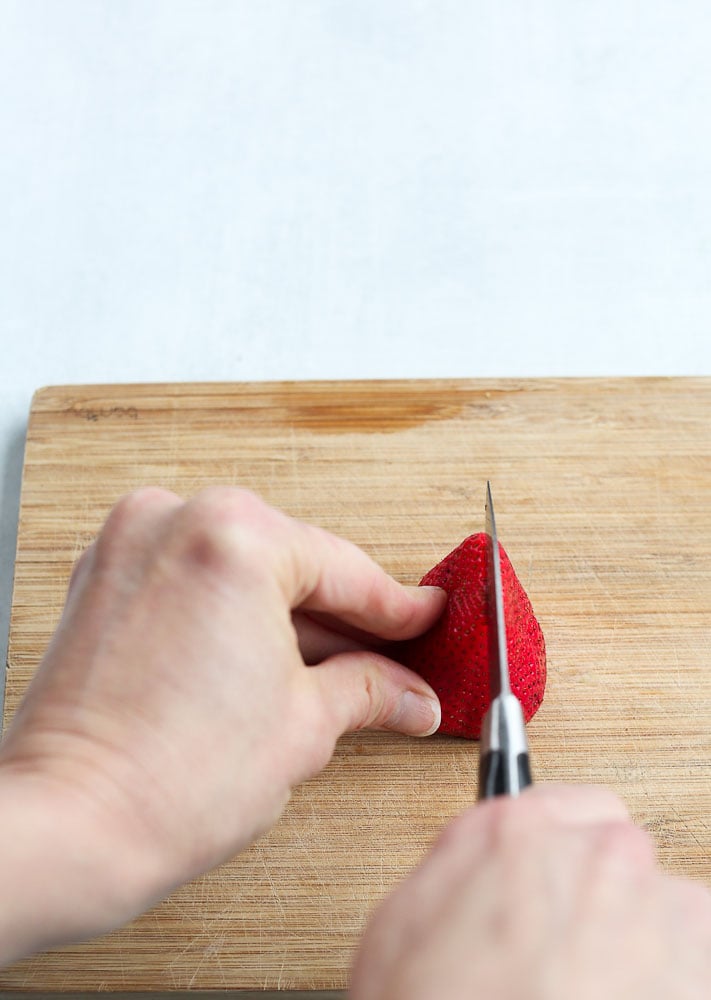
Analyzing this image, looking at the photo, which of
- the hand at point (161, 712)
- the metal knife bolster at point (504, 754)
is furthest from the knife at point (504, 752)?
the hand at point (161, 712)

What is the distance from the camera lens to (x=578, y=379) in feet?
4.50

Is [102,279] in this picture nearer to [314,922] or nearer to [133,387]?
[133,387]

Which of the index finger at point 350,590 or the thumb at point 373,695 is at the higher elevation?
the index finger at point 350,590

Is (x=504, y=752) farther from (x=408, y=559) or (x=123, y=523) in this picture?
(x=408, y=559)

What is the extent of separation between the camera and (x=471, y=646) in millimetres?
1067

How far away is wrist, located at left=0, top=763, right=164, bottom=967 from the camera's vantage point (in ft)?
2.48

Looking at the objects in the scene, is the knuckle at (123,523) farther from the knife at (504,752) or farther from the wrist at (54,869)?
the knife at (504,752)

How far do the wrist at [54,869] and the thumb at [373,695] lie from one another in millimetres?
227

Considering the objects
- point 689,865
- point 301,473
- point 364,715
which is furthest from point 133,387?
point 689,865

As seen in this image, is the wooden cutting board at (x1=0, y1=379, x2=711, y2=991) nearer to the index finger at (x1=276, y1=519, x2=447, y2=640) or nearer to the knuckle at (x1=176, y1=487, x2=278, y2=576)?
the index finger at (x1=276, y1=519, x2=447, y2=640)

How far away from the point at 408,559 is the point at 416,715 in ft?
0.80

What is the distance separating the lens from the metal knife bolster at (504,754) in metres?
0.75

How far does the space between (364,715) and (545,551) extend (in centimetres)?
38

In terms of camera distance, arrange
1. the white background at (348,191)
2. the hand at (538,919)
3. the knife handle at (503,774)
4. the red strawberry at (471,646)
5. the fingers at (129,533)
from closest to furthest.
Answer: the hand at (538,919)
the knife handle at (503,774)
the fingers at (129,533)
the red strawberry at (471,646)
the white background at (348,191)
